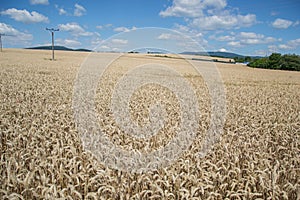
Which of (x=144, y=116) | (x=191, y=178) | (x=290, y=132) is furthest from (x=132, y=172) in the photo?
(x=290, y=132)

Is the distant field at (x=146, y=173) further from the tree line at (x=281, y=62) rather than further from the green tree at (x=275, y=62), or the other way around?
the green tree at (x=275, y=62)

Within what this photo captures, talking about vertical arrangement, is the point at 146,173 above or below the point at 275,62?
below

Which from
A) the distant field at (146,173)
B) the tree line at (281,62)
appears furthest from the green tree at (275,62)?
the distant field at (146,173)

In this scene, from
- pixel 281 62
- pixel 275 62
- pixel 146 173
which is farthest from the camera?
pixel 275 62

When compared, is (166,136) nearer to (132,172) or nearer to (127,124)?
(127,124)

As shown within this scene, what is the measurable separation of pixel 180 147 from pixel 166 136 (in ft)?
3.52

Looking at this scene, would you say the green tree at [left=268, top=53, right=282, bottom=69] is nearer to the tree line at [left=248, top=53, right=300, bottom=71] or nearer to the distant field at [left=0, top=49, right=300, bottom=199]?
the tree line at [left=248, top=53, right=300, bottom=71]

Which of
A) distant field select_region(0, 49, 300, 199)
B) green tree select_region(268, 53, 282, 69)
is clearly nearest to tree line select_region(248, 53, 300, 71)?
green tree select_region(268, 53, 282, 69)

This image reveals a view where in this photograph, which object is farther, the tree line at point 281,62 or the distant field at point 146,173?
the tree line at point 281,62

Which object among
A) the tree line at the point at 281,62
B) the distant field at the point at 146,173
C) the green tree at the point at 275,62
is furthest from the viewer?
the green tree at the point at 275,62

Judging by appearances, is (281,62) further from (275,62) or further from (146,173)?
(146,173)

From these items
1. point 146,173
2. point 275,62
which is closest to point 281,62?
point 275,62

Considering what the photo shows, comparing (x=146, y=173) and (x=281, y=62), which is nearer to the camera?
(x=146, y=173)

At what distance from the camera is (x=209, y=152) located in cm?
559
